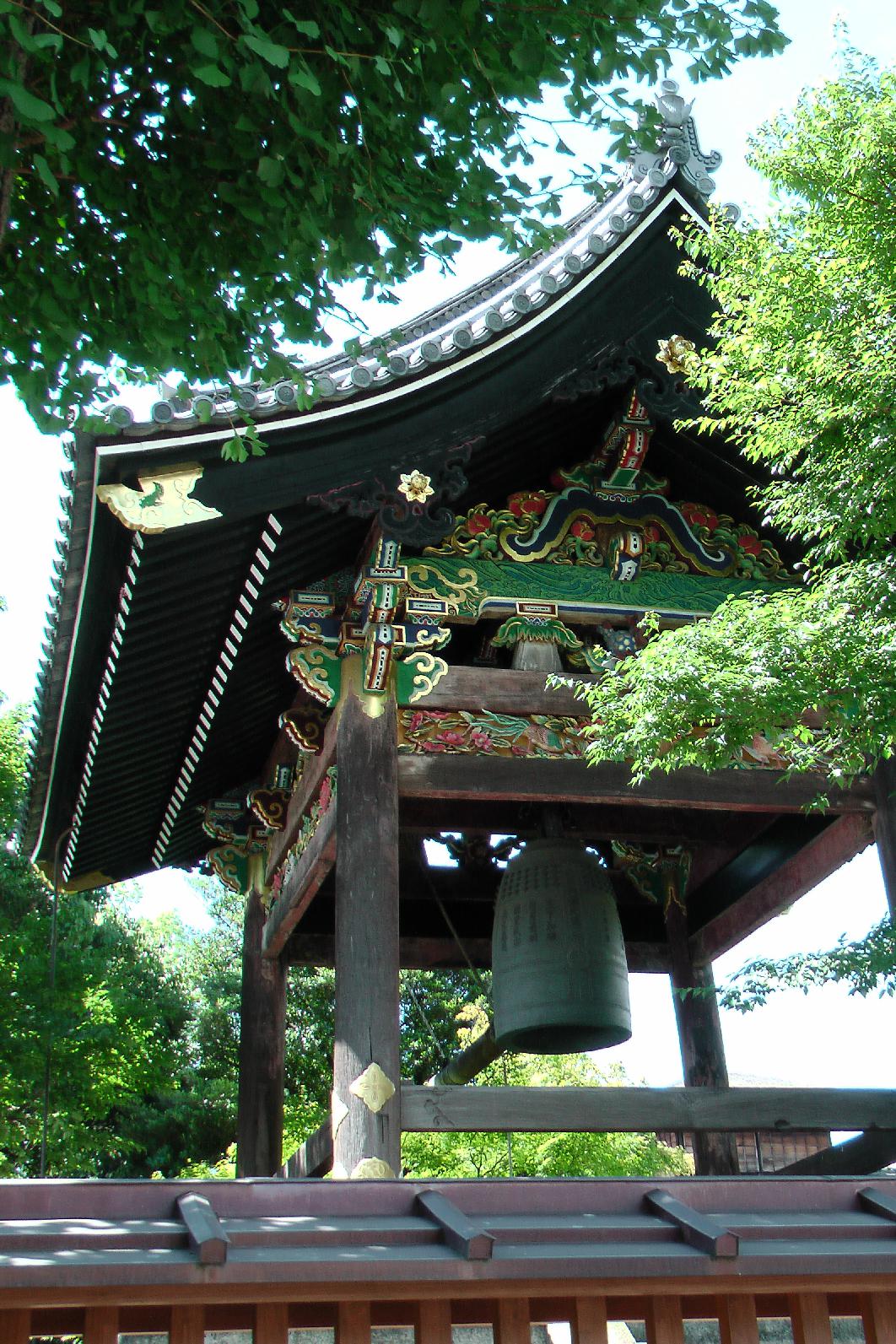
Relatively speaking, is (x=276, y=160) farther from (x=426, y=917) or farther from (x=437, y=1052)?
(x=437, y=1052)

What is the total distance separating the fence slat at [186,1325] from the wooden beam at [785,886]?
534 cm

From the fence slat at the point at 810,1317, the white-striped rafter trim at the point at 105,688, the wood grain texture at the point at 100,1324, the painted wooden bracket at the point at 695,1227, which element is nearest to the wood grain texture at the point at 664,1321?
the painted wooden bracket at the point at 695,1227

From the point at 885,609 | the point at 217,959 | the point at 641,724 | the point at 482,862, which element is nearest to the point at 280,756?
the point at 482,862

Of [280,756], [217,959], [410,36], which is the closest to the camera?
[410,36]

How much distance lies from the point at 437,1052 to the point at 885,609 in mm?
12689

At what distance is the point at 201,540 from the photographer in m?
6.93

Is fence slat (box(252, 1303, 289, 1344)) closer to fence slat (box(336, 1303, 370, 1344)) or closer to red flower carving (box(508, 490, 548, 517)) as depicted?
fence slat (box(336, 1303, 370, 1344))

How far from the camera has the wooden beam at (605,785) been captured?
23.7ft

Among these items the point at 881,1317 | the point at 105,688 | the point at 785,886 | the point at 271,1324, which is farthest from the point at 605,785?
the point at 271,1324

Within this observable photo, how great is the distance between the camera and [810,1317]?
3.94 metres

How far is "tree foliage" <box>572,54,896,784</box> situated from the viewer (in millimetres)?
5570

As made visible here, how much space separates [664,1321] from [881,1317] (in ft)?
2.20

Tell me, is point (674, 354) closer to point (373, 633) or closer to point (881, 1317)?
point (373, 633)

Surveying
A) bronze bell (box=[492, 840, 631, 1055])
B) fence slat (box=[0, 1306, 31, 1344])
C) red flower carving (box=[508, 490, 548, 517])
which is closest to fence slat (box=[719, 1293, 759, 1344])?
fence slat (box=[0, 1306, 31, 1344])
